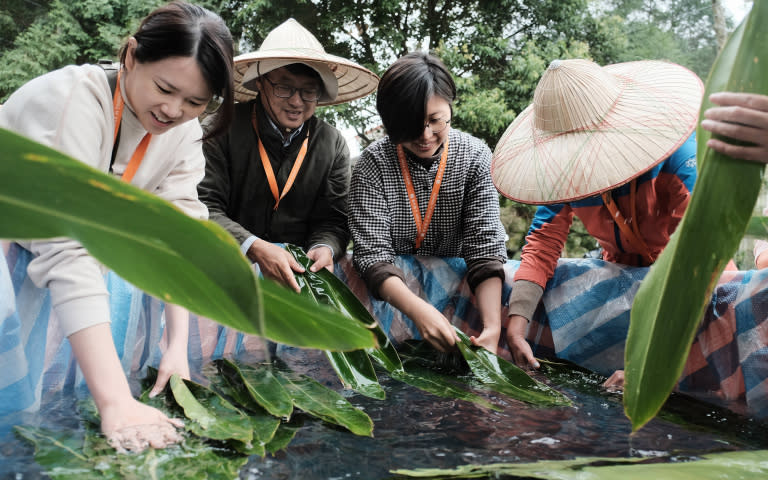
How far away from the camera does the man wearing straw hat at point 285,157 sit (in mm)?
2551

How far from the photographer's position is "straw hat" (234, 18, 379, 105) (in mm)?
2525

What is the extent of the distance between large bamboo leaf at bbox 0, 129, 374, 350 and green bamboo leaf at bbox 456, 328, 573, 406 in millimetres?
1653

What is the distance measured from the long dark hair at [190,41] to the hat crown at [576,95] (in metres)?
1.04

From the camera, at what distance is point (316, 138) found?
281cm

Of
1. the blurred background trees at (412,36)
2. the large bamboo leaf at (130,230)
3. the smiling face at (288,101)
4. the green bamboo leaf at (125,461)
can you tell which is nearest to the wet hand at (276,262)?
the smiling face at (288,101)

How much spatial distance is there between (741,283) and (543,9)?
881cm

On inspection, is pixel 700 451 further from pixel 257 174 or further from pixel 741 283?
pixel 257 174

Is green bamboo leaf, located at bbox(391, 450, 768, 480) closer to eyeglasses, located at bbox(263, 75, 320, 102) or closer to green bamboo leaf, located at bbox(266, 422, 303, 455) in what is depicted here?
green bamboo leaf, located at bbox(266, 422, 303, 455)

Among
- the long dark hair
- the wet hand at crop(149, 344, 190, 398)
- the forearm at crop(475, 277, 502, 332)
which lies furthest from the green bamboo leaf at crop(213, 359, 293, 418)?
the forearm at crop(475, 277, 502, 332)

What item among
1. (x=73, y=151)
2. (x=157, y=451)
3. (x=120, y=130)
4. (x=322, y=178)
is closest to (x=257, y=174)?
(x=322, y=178)

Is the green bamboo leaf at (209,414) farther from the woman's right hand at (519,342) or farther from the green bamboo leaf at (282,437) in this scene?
the woman's right hand at (519,342)

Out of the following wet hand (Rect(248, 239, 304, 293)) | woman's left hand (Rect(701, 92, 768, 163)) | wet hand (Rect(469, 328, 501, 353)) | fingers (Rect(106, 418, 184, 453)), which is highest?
woman's left hand (Rect(701, 92, 768, 163))

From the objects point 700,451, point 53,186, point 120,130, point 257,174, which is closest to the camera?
point 53,186

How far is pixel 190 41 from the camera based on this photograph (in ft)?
5.18
